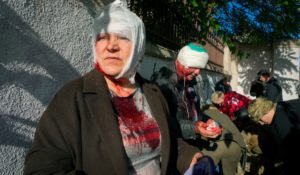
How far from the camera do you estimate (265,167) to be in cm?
484

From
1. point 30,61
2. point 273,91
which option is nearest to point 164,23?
point 273,91

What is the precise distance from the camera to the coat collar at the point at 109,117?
165 centimetres

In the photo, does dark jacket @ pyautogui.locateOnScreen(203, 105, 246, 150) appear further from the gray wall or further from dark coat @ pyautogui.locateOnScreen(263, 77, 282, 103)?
dark coat @ pyautogui.locateOnScreen(263, 77, 282, 103)

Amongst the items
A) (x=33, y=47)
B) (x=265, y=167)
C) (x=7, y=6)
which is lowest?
(x=265, y=167)

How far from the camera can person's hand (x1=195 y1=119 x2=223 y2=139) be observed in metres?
2.69

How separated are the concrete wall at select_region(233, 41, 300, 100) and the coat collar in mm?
12973

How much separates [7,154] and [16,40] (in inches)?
24.7

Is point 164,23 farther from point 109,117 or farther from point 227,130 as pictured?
point 109,117

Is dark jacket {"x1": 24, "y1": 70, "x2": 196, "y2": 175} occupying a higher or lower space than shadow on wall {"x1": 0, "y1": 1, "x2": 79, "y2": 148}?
lower

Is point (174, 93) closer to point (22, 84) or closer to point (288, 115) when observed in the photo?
point (288, 115)

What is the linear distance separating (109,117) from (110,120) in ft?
0.05

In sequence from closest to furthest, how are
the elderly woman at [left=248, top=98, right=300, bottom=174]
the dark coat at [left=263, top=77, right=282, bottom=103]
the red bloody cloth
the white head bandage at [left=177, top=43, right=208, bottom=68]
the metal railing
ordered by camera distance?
the elderly woman at [left=248, top=98, right=300, bottom=174]
the white head bandage at [left=177, top=43, right=208, bottom=68]
the metal railing
the red bloody cloth
the dark coat at [left=263, top=77, right=282, bottom=103]

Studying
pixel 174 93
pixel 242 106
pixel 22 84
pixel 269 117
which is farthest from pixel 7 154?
pixel 242 106

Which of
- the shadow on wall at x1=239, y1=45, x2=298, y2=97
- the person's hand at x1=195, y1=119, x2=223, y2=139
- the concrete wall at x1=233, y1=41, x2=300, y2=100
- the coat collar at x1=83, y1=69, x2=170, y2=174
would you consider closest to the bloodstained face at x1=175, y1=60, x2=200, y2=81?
the person's hand at x1=195, y1=119, x2=223, y2=139
